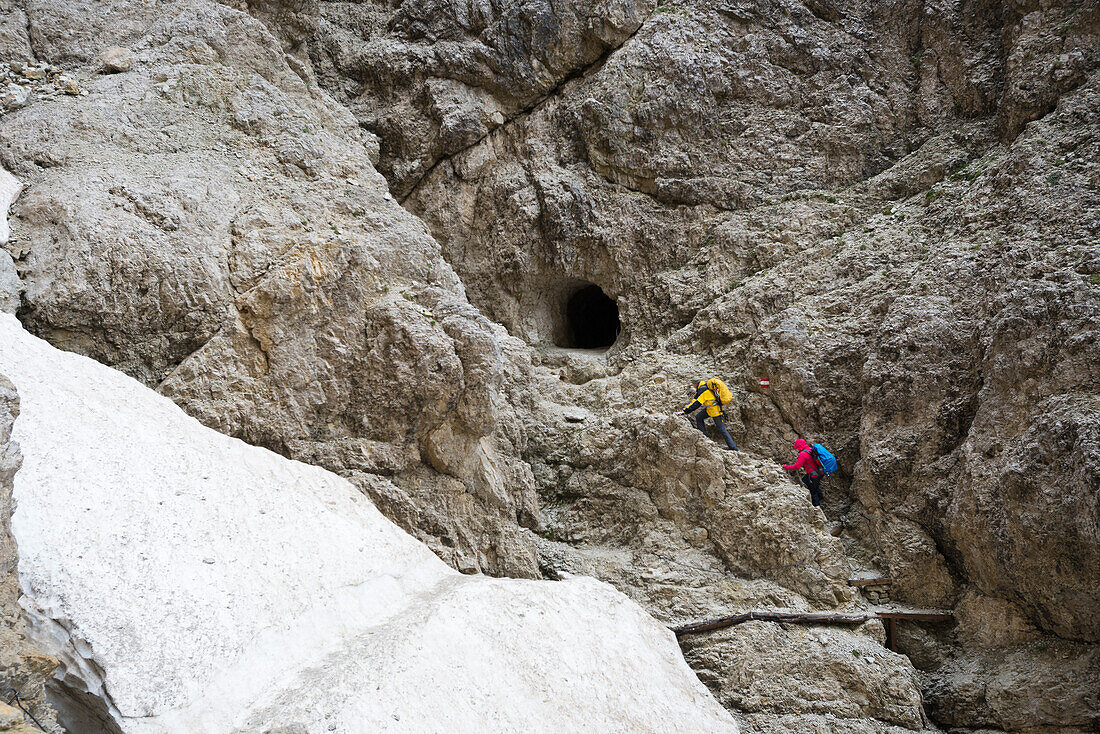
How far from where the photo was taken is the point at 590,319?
1769 cm

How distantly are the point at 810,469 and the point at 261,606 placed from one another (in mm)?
8098

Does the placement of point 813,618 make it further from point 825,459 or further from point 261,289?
point 261,289

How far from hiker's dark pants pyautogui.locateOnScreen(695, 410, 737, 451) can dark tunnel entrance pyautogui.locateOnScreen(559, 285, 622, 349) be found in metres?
5.66

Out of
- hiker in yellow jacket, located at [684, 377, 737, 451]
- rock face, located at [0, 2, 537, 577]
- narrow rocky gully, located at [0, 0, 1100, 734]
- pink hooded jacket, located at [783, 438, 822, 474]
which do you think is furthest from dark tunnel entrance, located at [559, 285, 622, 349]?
pink hooded jacket, located at [783, 438, 822, 474]

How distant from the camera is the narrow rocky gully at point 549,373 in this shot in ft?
18.2

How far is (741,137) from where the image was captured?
1454 centimetres

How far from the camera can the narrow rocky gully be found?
18.2ft

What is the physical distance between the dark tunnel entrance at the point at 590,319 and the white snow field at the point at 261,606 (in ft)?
31.8

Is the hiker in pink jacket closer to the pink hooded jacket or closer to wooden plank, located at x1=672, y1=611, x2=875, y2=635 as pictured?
the pink hooded jacket

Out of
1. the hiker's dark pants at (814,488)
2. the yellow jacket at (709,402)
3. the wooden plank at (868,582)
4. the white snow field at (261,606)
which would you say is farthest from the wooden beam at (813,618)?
the yellow jacket at (709,402)

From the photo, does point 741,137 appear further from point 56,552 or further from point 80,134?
point 56,552

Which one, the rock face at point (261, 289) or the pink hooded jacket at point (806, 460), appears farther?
the pink hooded jacket at point (806, 460)

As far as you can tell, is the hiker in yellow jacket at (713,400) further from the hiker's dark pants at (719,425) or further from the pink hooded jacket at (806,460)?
the pink hooded jacket at (806,460)

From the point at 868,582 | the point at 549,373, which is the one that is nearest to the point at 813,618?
the point at 868,582
